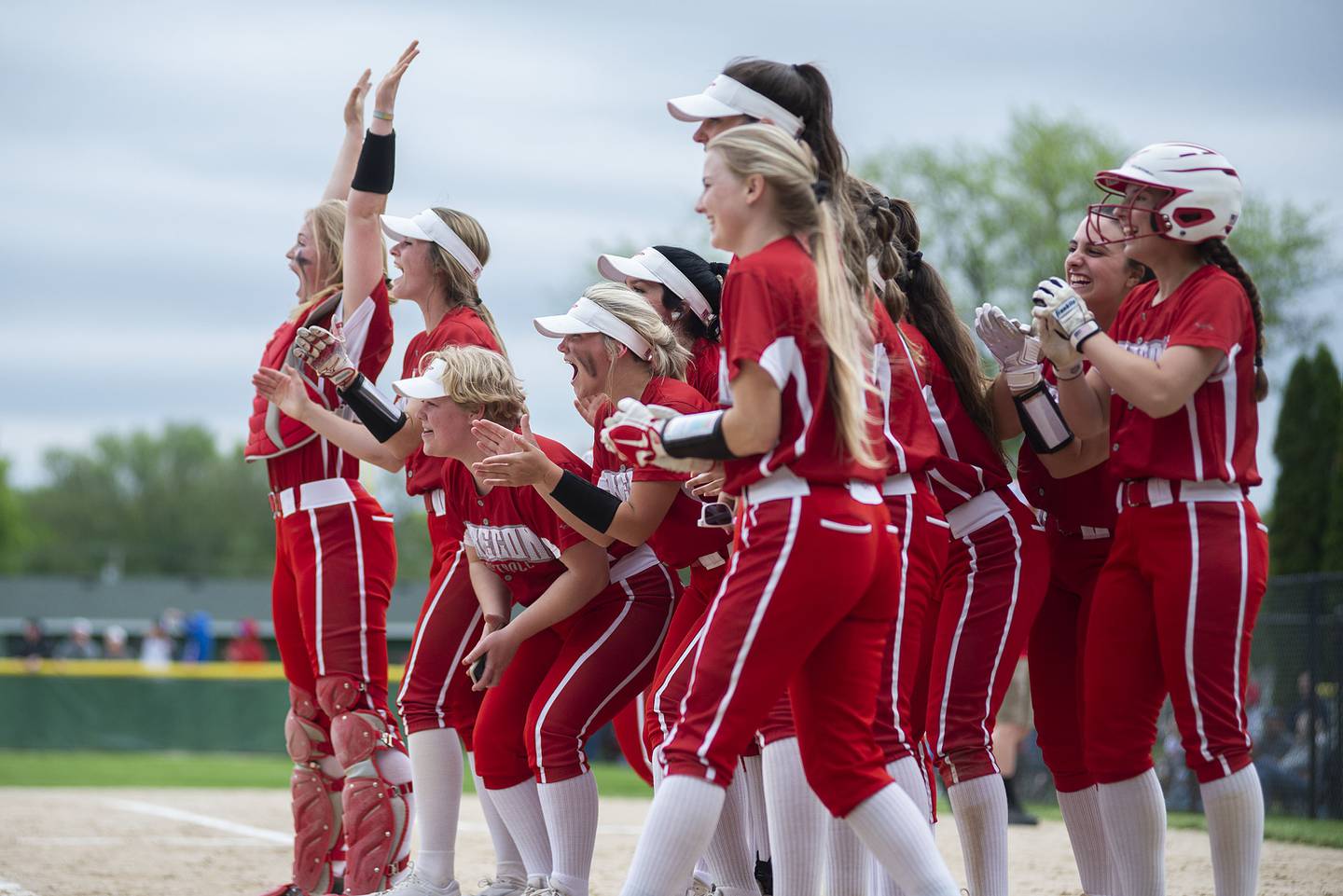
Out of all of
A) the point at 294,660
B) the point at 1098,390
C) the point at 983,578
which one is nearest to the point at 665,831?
the point at 983,578

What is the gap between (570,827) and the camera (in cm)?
480

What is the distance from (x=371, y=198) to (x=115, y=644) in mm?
29887

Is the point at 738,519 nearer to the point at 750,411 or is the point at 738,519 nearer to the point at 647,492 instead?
the point at 750,411

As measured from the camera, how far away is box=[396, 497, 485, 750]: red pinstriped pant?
208 inches

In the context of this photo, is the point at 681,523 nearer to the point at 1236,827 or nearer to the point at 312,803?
the point at 1236,827

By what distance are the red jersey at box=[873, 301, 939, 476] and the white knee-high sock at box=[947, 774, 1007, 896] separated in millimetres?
1083

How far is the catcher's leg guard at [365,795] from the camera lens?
17.3 feet

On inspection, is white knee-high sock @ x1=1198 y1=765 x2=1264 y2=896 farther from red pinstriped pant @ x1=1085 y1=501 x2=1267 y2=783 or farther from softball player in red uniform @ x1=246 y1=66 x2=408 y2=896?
softball player in red uniform @ x1=246 y1=66 x2=408 y2=896

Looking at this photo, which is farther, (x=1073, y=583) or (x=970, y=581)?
(x=1073, y=583)

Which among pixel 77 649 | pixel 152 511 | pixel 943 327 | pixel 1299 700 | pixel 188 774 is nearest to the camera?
pixel 943 327

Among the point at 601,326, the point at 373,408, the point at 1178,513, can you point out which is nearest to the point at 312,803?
the point at 373,408

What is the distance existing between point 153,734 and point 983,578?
19366 millimetres

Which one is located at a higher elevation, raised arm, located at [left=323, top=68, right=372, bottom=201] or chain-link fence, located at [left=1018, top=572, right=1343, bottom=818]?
raised arm, located at [left=323, top=68, right=372, bottom=201]

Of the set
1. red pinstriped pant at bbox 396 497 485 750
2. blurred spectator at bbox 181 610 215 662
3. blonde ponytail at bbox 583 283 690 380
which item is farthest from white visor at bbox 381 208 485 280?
blurred spectator at bbox 181 610 215 662
